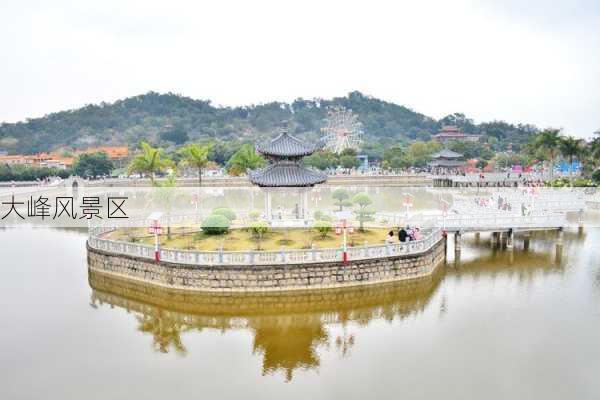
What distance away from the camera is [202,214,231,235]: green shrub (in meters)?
29.8

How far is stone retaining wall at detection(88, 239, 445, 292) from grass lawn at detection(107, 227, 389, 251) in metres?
2.21

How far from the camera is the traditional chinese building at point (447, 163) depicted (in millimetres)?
88244

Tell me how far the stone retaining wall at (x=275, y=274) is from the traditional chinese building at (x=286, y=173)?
7.74 m

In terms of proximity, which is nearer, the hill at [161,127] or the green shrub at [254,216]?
the green shrub at [254,216]

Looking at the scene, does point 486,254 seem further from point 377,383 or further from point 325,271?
point 377,383

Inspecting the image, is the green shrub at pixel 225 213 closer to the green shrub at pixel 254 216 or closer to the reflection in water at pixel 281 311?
the green shrub at pixel 254 216

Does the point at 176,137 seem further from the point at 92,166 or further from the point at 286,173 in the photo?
the point at 286,173

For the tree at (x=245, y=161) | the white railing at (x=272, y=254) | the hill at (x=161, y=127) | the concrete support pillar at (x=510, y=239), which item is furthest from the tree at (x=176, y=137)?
the white railing at (x=272, y=254)

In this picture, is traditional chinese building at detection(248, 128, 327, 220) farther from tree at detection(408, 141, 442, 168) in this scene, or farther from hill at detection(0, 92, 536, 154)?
hill at detection(0, 92, 536, 154)

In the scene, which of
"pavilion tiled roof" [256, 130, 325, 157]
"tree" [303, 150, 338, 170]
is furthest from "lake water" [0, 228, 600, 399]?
"tree" [303, 150, 338, 170]

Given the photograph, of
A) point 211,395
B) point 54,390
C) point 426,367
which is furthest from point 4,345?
point 426,367

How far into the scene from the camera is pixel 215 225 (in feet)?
97.8

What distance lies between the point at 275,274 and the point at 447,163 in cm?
6933

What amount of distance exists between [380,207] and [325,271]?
33.2 meters
